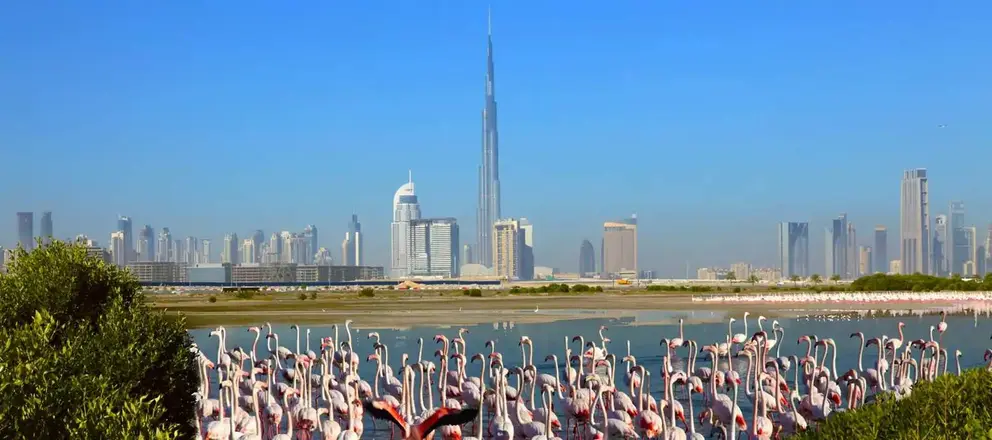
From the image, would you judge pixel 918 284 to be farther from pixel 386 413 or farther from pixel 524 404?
pixel 386 413

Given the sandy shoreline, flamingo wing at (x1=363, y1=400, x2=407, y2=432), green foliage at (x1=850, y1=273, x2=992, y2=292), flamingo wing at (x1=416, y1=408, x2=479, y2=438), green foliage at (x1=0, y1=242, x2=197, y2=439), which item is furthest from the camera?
green foliage at (x1=850, y1=273, x2=992, y2=292)

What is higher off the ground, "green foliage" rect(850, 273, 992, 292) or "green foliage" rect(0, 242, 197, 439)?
"green foliage" rect(0, 242, 197, 439)

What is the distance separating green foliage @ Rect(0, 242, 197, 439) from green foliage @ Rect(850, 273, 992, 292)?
96244 millimetres

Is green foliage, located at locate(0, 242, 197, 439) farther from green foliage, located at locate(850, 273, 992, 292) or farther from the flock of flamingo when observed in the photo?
green foliage, located at locate(850, 273, 992, 292)

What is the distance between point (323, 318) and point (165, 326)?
46935 millimetres

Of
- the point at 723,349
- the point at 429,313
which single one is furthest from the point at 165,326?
the point at 429,313

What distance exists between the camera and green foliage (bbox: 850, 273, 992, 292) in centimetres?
10219

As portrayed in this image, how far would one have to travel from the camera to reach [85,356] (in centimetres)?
1348

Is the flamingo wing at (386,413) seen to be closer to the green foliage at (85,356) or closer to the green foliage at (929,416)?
the green foliage at (85,356)

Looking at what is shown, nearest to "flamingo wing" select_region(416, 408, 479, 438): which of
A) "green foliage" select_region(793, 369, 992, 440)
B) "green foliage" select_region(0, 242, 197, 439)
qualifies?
"green foliage" select_region(0, 242, 197, 439)

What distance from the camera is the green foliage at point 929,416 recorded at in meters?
11.4

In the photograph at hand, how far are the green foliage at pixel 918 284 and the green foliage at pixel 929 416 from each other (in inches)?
3673

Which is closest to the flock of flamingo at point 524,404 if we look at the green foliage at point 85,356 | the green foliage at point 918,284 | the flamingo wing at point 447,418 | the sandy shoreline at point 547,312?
the green foliage at point 85,356

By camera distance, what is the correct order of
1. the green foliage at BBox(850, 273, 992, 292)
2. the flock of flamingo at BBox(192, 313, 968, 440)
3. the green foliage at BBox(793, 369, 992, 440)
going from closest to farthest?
the green foliage at BBox(793, 369, 992, 440) < the flock of flamingo at BBox(192, 313, 968, 440) < the green foliage at BBox(850, 273, 992, 292)
